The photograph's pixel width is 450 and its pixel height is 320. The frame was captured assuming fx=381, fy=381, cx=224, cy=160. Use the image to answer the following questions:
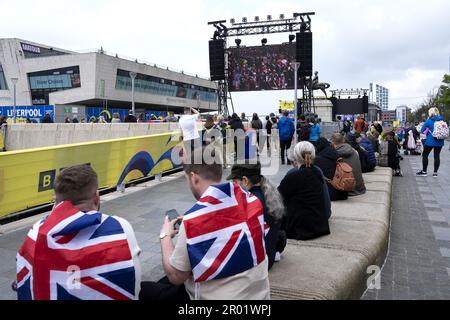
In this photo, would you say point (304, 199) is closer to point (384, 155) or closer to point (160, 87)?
point (384, 155)

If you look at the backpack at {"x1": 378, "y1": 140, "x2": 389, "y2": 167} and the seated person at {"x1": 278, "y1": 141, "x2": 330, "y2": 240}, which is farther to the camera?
the backpack at {"x1": 378, "y1": 140, "x2": 389, "y2": 167}

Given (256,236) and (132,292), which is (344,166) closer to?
(256,236)

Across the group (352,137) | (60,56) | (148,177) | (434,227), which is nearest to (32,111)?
(60,56)

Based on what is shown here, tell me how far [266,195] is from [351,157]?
3933 mm

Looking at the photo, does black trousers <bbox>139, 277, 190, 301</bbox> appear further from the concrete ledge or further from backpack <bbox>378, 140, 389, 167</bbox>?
backpack <bbox>378, 140, 389, 167</bbox>

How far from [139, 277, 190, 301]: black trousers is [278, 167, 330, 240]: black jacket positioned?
1875mm

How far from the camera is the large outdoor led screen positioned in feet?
76.8

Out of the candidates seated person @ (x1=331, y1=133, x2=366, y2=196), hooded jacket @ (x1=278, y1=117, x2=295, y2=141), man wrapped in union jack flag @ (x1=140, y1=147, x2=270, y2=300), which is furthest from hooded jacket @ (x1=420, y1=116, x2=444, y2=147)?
man wrapped in union jack flag @ (x1=140, y1=147, x2=270, y2=300)

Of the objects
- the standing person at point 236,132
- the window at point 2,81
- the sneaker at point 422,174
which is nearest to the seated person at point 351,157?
the standing person at point 236,132

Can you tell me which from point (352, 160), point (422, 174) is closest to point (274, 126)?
point (422, 174)

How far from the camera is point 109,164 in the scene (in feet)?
26.8

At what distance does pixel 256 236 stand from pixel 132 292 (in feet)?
2.30

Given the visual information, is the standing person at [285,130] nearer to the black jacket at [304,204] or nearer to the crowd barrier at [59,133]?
the crowd barrier at [59,133]

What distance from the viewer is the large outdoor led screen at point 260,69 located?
23.4 meters
